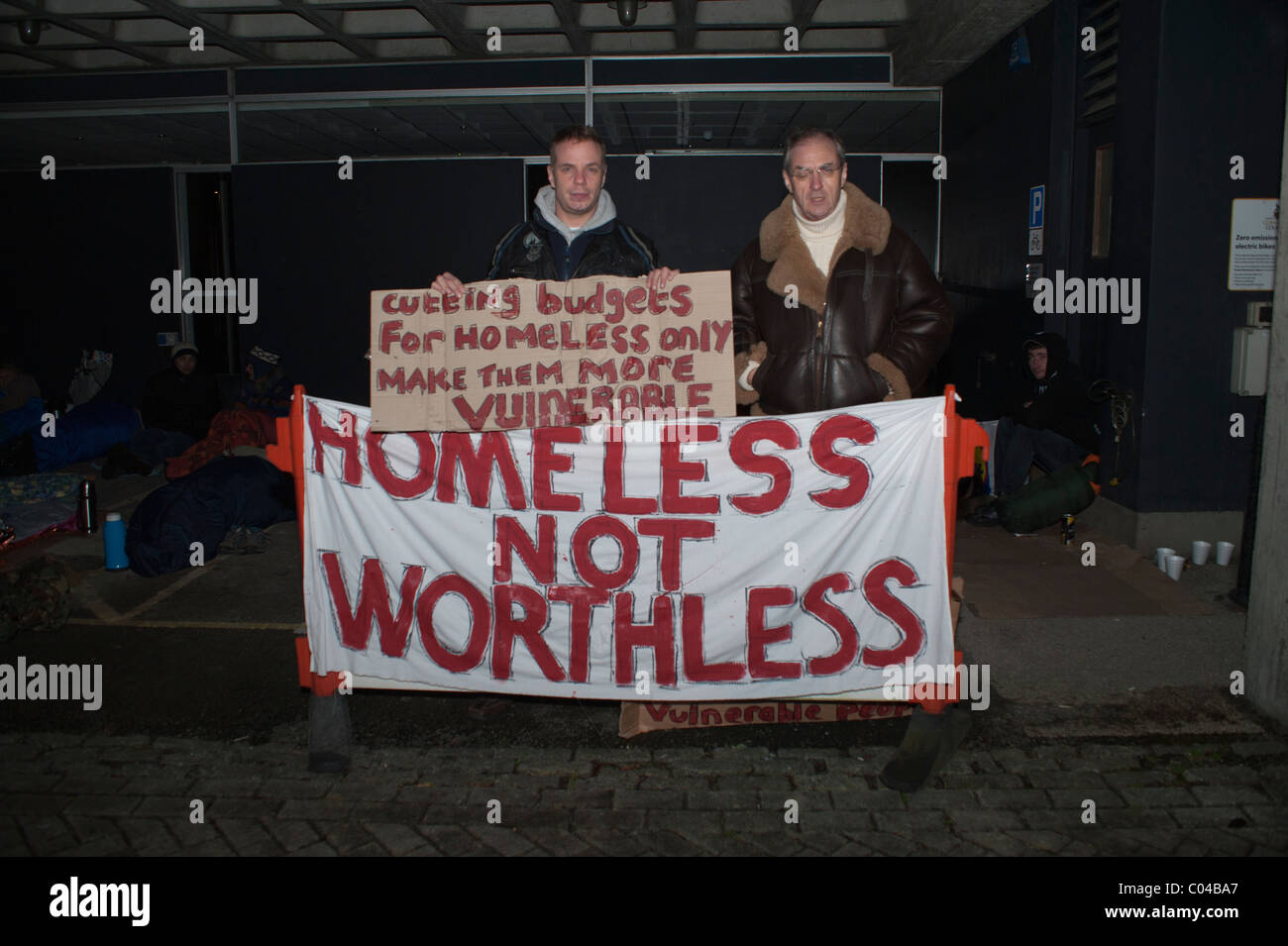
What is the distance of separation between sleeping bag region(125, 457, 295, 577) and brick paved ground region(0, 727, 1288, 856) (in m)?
2.58

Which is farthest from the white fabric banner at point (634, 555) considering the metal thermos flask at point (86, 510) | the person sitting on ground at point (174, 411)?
the person sitting on ground at point (174, 411)

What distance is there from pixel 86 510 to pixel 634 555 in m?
5.96

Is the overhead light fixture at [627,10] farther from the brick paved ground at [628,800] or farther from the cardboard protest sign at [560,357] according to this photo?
the brick paved ground at [628,800]

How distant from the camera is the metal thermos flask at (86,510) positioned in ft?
25.7

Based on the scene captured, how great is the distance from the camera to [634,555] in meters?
3.88

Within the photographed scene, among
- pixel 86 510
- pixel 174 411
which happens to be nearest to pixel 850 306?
pixel 86 510

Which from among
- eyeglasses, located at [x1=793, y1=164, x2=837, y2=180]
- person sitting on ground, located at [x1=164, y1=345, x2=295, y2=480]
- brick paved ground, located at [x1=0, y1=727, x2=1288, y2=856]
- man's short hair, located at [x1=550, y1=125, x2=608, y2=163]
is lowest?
brick paved ground, located at [x1=0, y1=727, x2=1288, y2=856]

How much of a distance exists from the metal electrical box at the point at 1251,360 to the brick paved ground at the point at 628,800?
2.27 m

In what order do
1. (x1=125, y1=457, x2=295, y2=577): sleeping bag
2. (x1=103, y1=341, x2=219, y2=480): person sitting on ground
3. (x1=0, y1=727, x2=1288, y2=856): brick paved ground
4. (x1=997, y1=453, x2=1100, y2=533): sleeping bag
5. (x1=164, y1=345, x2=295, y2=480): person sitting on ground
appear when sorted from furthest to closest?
(x1=103, y1=341, x2=219, y2=480): person sitting on ground
(x1=164, y1=345, x2=295, y2=480): person sitting on ground
(x1=997, y1=453, x2=1100, y2=533): sleeping bag
(x1=125, y1=457, x2=295, y2=577): sleeping bag
(x1=0, y1=727, x2=1288, y2=856): brick paved ground

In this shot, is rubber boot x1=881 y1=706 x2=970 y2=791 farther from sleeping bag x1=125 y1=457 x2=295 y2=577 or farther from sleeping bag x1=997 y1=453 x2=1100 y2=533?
sleeping bag x1=125 y1=457 x2=295 y2=577

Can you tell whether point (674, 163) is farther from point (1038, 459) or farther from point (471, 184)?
point (1038, 459)

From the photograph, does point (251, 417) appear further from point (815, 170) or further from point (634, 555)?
point (815, 170)

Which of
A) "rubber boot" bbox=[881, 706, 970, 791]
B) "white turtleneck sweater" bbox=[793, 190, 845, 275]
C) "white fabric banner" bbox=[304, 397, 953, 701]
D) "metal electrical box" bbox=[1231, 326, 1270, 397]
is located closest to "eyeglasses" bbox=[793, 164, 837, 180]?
"white turtleneck sweater" bbox=[793, 190, 845, 275]

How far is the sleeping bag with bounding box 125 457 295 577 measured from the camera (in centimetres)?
676
